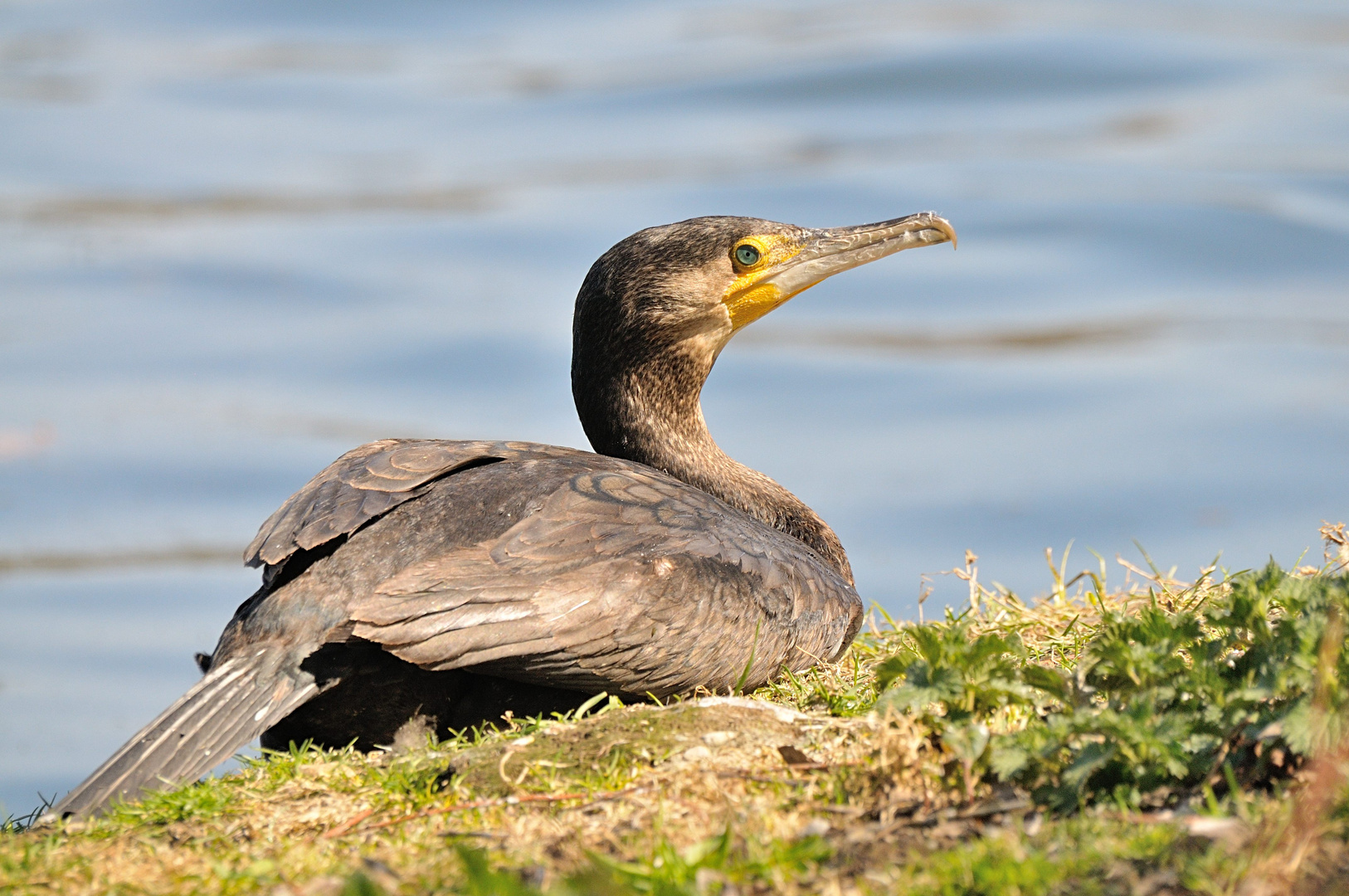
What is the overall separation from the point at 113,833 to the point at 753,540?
2.10 m

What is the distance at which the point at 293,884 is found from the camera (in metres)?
2.82

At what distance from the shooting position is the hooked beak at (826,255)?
5.77m

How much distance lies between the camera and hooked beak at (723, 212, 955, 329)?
5.77 m

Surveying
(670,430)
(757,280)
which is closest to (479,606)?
(670,430)

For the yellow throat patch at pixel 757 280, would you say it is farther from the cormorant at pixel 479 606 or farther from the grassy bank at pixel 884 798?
A: the grassy bank at pixel 884 798

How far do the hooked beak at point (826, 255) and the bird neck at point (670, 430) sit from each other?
316mm

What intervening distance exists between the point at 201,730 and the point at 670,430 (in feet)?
7.87

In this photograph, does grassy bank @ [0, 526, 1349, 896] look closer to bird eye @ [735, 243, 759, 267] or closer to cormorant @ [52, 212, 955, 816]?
cormorant @ [52, 212, 955, 816]

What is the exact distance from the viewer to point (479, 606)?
3.75 meters

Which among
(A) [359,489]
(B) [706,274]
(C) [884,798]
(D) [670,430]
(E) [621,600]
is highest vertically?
(B) [706,274]

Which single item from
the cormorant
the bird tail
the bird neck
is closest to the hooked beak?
the bird neck

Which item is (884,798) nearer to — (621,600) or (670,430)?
(621,600)

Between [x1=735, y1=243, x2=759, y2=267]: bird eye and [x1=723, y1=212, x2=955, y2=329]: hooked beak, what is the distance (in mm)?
58

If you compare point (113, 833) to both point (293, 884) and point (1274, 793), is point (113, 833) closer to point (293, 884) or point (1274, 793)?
point (293, 884)
